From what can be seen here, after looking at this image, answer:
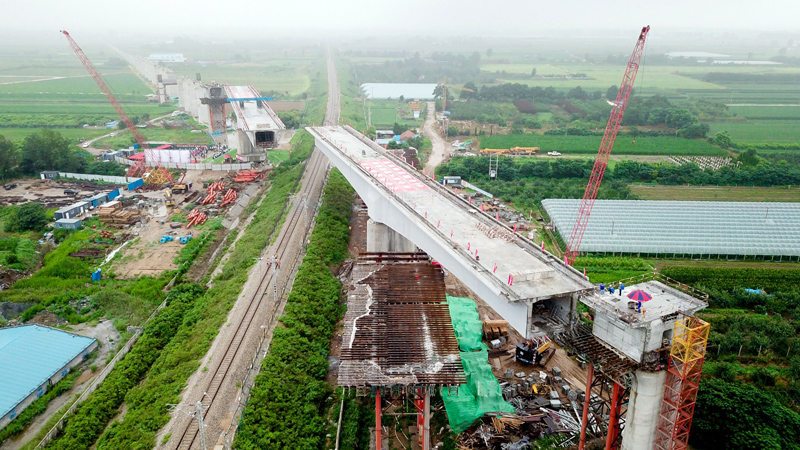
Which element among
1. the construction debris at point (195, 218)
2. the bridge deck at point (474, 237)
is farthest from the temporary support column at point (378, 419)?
the construction debris at point (195, 218)

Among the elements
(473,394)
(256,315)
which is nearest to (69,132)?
(256,315)

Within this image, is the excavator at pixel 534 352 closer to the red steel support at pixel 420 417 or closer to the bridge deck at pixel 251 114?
the red steel support at pixel 420 417

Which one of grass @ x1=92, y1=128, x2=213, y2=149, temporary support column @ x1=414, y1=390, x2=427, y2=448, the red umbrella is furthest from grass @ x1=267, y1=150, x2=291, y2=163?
the red umbrella

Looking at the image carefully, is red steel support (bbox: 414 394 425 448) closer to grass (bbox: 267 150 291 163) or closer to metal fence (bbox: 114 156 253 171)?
metal fence (bbox: 114 156 253 171)

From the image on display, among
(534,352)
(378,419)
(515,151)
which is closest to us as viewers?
(378,419)

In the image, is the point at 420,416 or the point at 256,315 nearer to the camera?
the point at 420,416

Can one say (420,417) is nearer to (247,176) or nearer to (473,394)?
(473,394)

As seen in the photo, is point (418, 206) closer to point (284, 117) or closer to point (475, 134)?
point (475, 134)
